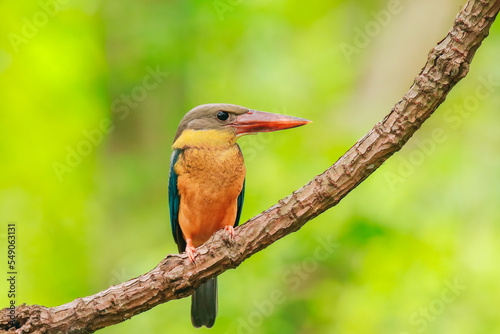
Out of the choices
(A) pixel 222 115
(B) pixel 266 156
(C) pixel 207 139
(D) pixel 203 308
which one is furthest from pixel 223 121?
(B) pixel 266 156

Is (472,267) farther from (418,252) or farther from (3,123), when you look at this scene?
(3,123)

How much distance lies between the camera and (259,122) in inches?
184

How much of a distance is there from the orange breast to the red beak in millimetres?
204

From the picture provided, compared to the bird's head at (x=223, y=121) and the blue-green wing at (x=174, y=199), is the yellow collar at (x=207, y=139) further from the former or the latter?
the blue-green wing at (x=174, y=199)

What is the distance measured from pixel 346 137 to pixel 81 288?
12.7 feet

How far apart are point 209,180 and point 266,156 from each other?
287cm

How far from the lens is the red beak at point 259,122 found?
4391 mm

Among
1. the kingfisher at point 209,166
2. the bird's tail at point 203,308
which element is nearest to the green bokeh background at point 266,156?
the bird's tail at point 203,308

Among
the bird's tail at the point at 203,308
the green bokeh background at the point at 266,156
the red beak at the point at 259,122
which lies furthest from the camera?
the green bokeh background at the point at 266,156

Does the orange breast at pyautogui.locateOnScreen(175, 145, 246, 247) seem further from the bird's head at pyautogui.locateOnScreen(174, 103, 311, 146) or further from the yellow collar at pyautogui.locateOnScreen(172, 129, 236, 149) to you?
the bird's head at pyautogui.locateOnScreen(174, 103, 311, 146)

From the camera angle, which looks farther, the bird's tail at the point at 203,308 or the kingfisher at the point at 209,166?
the bird's tail at the point at 203,308

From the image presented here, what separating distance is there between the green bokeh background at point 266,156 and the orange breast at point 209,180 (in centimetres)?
137

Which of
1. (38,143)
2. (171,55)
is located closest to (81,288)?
(38,143)

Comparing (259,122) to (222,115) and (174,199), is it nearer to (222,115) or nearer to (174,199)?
(222,115)
